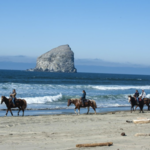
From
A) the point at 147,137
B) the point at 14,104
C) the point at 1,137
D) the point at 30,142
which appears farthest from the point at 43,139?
the point at 14,104

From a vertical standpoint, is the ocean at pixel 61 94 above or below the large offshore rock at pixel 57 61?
below

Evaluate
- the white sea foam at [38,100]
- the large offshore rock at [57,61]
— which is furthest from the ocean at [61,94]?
the large offshore rock at [57,61]

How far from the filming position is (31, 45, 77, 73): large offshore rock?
178375 millimetres

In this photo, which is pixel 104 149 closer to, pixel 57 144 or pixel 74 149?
pixel 74 149

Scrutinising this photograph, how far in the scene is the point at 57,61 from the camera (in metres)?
180

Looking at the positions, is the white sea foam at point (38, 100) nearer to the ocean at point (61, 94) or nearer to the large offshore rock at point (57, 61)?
the ocean at point (61, 94)

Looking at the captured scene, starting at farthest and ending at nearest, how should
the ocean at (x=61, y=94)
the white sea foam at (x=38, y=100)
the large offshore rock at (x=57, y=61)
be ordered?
the large offshore rock at (x=57, y=61), the white sea foam at (x=38, y=100), the ocean at (x=61, y=94)

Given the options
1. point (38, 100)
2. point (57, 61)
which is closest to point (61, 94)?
point (38, 100)

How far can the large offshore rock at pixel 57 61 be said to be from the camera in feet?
585

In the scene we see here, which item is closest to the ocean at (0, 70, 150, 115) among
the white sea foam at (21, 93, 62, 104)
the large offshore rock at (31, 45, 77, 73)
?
the white sea foam at (21, 93, 62, 104)

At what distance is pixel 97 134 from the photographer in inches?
397

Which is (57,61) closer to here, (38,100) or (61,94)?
(61,94)

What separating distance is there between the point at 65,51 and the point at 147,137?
174518mm

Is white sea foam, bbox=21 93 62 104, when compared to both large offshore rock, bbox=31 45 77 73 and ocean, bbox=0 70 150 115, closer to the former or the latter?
ocean, bbox=0 70 150 115
